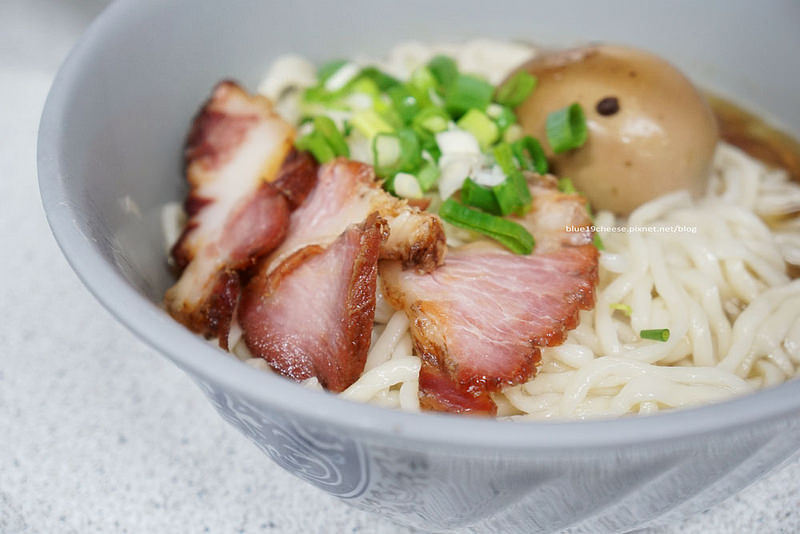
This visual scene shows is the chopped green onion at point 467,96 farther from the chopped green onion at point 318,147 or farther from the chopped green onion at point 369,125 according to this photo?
the chopped green onion at point 318,147

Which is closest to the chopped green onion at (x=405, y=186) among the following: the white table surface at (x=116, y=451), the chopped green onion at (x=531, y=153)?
the chopped green onion at (x=531, y=153)

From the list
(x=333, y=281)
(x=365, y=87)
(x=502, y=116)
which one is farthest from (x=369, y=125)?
(x=333, y=281)

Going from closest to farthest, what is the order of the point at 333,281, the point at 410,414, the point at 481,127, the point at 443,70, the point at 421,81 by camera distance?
the point at 410,414 < the point at 333,281 < the point at 481,127 < the point at 421,81 < the point at 443,70

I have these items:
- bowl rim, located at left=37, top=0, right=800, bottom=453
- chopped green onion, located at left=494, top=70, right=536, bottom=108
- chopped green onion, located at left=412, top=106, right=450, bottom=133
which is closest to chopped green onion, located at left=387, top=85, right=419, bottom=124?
chopped green onion, located at left=412, top=106, right=450, bottom=133

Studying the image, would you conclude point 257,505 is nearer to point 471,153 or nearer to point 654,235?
point 471,153

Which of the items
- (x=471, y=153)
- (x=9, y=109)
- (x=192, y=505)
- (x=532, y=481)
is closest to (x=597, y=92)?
(x=471, y=153)

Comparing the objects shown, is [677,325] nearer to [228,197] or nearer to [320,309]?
[320,309]

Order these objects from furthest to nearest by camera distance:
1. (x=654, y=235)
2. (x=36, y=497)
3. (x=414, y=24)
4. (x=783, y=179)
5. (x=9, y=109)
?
(x=9, y=109), (x=414, y=24), (x=783, y=179), (x=654, y=235), (x=36, y=497)

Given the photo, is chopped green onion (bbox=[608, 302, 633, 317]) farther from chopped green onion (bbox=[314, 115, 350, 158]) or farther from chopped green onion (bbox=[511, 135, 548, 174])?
chopped green onion (bbox=[314, 115, 350, 158])
